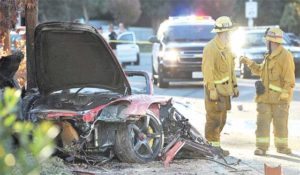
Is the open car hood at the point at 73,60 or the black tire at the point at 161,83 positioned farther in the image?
the black tire at the point at 161,83

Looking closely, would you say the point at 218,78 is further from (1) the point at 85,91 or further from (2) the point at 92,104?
(2) the point at 92,104

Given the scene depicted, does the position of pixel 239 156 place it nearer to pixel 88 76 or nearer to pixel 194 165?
pixel 194 165

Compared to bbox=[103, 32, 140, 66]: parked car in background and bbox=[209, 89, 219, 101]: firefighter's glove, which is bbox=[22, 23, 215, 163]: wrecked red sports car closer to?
bbox=[209, 89, 219, 101]: firefighter's glove

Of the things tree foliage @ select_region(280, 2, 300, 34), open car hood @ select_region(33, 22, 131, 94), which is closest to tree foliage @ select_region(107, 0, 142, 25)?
tree foliage @ select_region(280, 2, 300, 34)

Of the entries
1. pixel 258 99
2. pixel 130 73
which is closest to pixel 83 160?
pixel 130 73

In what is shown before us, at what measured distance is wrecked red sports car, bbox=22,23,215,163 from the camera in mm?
6199

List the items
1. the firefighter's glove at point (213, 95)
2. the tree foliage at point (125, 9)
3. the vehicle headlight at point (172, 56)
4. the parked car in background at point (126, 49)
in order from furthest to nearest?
the tree foliage at point (125, 9) → the parked car in background at point (126, 49) → the vehicle headlight at point (172, 56) → the firefighter's glove at point (213, 95)

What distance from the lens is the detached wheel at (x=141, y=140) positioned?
20.7ft

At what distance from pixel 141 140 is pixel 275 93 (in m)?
2.31

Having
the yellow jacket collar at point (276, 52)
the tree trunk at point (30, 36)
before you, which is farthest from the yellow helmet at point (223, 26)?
the tree trunk at point (30, 36)

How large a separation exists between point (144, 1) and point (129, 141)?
56739 mm

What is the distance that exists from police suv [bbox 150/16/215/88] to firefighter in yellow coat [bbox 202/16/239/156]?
32.0 feet

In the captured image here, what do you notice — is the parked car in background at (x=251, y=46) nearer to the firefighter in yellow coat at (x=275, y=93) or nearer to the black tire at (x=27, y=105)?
the firefighter in yellow coat at (x=275, y=93)

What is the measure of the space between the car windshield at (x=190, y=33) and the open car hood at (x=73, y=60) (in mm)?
11378
